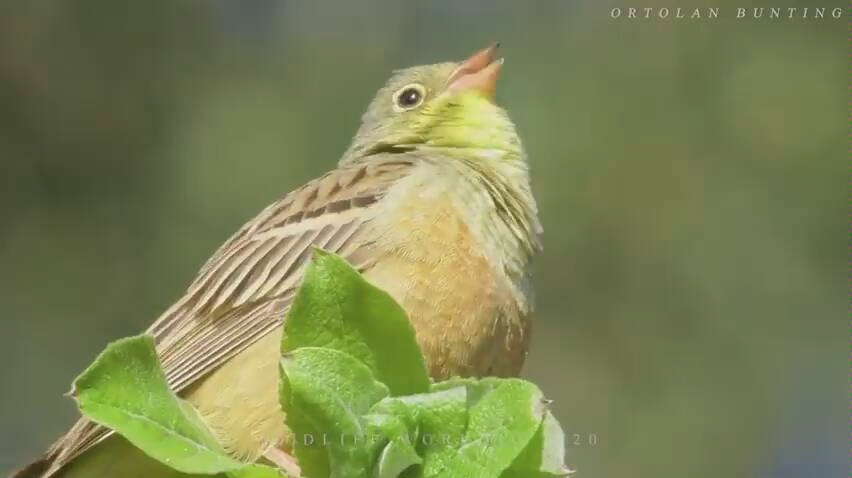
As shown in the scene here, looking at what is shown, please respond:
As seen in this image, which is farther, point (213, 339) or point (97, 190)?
point (97, 190)

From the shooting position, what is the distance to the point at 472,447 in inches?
37.7

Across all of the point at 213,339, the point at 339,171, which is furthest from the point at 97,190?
the point at 213,339

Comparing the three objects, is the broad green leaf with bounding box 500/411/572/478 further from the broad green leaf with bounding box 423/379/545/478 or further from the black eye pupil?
the black eye pupil

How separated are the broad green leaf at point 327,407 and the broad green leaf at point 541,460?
10 cm

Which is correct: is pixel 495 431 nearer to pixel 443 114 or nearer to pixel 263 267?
pixel 263 267

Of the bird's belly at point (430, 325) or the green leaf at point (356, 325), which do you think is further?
the bird's belly at point (430, 325)

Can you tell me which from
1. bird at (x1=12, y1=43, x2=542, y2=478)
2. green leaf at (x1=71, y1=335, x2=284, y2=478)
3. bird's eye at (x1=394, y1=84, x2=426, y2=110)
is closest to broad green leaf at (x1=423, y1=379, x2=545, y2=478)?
green leaf at (x1=71, y1=335, x2=284, y2=478)

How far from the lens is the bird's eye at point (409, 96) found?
2.50 metres

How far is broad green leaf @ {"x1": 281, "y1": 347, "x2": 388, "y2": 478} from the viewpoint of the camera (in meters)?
0.95

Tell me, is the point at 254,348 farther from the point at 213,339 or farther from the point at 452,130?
the point at 452,130

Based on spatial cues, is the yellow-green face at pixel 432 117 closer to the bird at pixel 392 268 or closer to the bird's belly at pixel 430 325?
the bird at pixel 392 268

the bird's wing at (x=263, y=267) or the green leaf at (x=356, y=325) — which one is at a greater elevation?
the green leaf at (x=356, y=325)

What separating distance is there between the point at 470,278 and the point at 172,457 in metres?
0.98

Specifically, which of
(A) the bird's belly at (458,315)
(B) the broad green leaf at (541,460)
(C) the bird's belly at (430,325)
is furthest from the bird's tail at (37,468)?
(B) the broad green leaf at (541,460)
